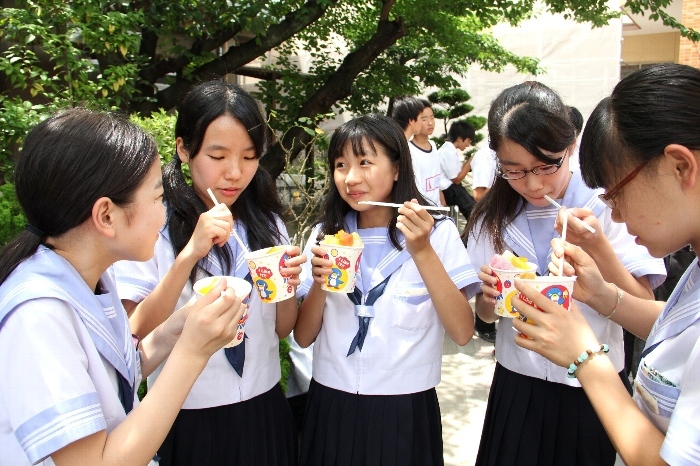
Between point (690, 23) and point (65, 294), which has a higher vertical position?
point (690, 23)

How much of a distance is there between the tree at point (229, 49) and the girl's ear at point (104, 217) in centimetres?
271

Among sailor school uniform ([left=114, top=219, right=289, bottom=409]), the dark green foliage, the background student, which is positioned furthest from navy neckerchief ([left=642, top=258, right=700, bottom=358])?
the background student

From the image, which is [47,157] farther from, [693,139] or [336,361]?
[693,139]

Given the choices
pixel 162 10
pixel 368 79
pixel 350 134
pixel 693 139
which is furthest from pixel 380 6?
pixel 693 139

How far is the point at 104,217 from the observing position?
49.1 inches

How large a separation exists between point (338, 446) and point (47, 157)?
1353mm

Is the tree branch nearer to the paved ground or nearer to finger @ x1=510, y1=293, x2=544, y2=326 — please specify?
the paved ground

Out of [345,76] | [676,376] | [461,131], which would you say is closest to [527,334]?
[676,376]

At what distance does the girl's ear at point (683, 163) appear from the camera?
1083 mm

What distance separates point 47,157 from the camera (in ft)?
3.89

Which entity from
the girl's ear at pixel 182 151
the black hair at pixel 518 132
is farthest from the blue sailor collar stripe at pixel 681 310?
the girl's ear at pixel 182 151

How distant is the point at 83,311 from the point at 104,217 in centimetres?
22

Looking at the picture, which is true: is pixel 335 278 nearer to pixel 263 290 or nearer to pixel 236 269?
pixel 263 290

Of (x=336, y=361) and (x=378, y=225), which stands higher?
(x=378, y=225)
